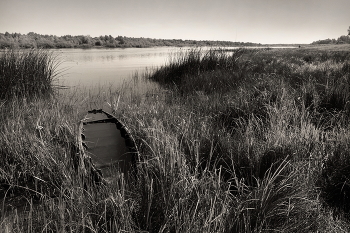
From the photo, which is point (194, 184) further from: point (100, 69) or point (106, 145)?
point (100, 69)

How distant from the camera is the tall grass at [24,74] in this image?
707cm

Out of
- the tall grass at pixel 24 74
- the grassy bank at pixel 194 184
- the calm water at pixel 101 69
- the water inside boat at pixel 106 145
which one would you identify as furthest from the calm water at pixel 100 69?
the grassy bank at pixel 194 184

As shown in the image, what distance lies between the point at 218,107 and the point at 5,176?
396cm

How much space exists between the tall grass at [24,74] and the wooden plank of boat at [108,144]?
2.55m

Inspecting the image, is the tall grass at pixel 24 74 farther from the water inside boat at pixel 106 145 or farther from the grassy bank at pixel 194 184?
the water inside boat at pixel 106 145

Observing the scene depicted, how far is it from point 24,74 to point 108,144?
4.64 meters

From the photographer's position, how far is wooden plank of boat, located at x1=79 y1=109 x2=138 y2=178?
148 inches

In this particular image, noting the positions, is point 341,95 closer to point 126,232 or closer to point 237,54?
point 126,232

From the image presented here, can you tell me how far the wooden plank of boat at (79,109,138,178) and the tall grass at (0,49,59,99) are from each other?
2.55 meters

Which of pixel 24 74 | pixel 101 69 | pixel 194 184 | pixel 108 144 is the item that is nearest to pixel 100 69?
pixel 101 69

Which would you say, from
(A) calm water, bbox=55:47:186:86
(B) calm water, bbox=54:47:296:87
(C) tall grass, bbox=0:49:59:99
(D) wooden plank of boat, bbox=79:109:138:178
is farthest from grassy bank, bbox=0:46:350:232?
(A) calm water, bbox=55:47:186:86

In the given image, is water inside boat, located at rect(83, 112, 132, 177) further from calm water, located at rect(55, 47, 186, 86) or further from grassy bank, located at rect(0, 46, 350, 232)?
calm water, located at rect(55, 47, 186, 86)

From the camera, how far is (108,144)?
182 inches

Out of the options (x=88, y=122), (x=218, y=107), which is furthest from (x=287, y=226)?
(x=88, y=122)
